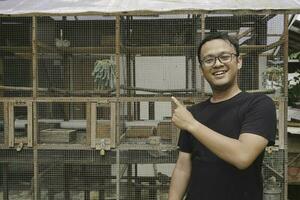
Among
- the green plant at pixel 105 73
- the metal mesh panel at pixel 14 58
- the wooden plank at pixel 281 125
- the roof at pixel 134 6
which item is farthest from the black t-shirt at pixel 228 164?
the metal mesh panel at pixel 14 58

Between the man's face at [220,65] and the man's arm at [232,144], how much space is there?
221mm

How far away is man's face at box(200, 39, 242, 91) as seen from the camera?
1.57 metres

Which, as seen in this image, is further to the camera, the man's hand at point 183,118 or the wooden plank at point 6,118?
the wooden plank at point 6,118

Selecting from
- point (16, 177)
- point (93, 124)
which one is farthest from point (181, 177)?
point (16, 177)

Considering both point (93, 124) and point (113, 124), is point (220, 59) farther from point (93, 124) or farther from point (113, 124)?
point (93, 124)

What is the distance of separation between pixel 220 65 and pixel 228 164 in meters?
0.39

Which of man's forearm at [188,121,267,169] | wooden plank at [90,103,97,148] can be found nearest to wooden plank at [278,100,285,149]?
wooden plank at [90,103,97,148]

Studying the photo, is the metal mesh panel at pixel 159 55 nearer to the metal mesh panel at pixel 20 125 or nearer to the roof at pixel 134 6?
the roof at pixel 134 6

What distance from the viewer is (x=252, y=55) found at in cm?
519

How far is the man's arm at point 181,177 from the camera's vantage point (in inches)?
67.9

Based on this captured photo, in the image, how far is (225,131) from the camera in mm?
1520

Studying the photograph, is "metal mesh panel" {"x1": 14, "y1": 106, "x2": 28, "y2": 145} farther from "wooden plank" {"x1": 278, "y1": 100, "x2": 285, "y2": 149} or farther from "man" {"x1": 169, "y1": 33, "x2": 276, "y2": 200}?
"man" {"x1": 169, "y1": 33, "x2": 276, "y2": 200}

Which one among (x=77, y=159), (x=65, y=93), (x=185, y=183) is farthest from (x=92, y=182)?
(x=185, y=183)

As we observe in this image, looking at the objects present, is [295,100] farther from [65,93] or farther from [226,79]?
[226,79]
